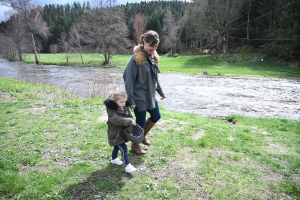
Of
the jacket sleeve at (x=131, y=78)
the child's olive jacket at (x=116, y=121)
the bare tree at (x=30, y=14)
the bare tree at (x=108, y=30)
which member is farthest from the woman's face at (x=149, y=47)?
the bare tree at (x=30, y=14)

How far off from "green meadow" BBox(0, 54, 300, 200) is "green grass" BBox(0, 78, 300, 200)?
0.01 meters

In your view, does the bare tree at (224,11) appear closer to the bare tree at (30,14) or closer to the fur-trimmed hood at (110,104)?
the bare tree at (30,14)

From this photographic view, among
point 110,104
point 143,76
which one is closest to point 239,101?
point 143,76

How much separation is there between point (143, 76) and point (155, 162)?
151 cm

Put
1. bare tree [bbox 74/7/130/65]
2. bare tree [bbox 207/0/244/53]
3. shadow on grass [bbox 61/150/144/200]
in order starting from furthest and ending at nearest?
1. bare tree [bbox 207/0/244/53]
2. bare tree [bbox 74/7/130/65]
3. shadow on grass [bbox 61/150/144/200]

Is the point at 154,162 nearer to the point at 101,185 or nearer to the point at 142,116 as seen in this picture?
the point at 142,116

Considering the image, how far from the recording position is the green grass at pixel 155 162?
121 inches

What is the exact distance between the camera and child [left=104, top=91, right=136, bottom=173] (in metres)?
3.24

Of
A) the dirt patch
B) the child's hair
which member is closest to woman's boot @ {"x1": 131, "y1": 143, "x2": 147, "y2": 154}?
the child's hair

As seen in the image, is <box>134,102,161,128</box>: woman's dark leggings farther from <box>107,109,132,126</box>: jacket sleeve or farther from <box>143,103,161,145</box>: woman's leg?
<box>107,109,132,126</box>: jacket sleeve

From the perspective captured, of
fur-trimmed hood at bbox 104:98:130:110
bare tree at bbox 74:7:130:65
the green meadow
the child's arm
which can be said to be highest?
bare tree at bbox 74:7:130:65

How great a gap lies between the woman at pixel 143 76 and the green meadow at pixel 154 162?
39.9 inches

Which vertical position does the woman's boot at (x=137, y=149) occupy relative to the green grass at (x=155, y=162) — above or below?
above

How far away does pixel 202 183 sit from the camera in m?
3.25
